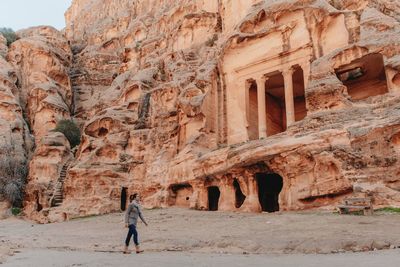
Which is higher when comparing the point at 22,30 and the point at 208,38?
the point at 22,30

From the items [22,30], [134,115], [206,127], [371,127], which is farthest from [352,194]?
[22,30]

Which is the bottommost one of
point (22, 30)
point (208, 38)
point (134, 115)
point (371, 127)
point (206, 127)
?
point (371, 127)

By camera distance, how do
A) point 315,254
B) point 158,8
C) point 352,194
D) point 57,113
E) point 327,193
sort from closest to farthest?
point 315,254
point 352,194
point 327,193
point 57,113
point 158,8

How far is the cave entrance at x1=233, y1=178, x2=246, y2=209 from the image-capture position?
819 inches

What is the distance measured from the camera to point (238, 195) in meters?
21.3

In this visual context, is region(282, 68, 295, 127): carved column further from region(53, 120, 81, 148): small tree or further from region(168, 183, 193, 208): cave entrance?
region(53, 120, 81, 148): small tree

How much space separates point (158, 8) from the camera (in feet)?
195

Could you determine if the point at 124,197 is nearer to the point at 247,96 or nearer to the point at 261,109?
the point at 247,96

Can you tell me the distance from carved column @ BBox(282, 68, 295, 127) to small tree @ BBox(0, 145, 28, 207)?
24.6 meters

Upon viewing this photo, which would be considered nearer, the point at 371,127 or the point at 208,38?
the point at 371,127

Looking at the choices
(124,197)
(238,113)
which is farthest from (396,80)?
(124,197)

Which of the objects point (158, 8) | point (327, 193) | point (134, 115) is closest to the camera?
point (327, 193)

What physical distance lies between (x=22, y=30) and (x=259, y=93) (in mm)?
47860

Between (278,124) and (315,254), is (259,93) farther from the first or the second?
(315,254)
